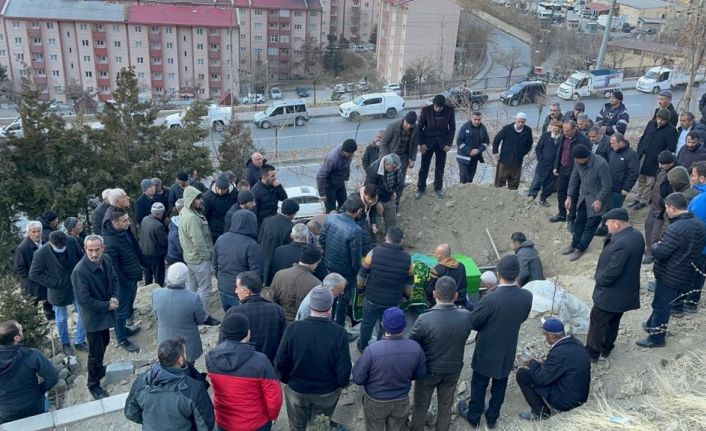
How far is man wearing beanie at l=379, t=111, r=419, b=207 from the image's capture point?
30.8ft

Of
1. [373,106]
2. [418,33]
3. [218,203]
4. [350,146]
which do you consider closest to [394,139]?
[350,146]

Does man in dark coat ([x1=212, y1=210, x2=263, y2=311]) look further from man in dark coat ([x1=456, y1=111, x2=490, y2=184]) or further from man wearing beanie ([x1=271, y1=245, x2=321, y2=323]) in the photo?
man in dark coat ([x1=456, y1=111, x2=490, y2=184])

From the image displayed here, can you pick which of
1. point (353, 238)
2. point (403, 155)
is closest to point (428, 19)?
point (403, 155)

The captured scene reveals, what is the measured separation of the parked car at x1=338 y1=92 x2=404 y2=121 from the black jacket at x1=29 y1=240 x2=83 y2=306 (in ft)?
109

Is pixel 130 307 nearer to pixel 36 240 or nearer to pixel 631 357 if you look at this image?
pixel 36 240

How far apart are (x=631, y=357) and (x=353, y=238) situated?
3.28m

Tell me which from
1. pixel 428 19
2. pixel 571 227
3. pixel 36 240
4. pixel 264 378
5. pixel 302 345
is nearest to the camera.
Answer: pixel 264 378

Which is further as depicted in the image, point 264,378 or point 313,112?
point 313,112

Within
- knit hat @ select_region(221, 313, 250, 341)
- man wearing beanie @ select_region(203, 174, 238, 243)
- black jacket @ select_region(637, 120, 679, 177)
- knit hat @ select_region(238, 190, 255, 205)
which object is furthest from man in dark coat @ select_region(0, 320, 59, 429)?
black jacket @ select_region(637, 120, 679, 177)

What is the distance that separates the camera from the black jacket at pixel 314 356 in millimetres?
4875

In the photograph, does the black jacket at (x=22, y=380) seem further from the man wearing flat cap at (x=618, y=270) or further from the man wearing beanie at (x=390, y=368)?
the man wearing flat cap at (x=618, y=270)

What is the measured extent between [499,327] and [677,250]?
2133mm

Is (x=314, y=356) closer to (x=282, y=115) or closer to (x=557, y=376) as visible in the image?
(x=557, y=376)

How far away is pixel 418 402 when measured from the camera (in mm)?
5477
